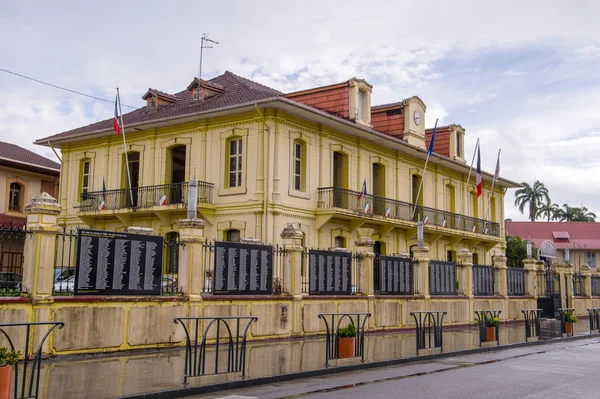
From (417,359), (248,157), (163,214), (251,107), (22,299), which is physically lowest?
(417,359)

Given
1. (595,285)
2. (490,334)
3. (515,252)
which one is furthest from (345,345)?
(515,252)

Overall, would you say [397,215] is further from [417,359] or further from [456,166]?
[417,359]

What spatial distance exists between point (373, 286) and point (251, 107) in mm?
8933

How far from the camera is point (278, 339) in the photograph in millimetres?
17219

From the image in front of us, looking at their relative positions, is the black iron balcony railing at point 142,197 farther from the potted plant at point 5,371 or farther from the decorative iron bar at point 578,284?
the decorative iron bar at point 578,284

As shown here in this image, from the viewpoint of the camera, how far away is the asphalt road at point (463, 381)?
9812mm

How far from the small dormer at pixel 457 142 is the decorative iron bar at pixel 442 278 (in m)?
13.7

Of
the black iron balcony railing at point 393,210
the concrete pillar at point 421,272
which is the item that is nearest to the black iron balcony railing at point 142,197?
the black iron balcony railing at point 393,210

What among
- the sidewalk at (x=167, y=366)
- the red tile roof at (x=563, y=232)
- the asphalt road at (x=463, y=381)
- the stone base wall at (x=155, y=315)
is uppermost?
the red tile roof at (x=563, y=232)

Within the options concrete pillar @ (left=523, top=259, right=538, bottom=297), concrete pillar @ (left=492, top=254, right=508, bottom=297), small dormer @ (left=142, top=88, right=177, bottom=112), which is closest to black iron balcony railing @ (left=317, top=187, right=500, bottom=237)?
concrete pillar @ (left=492, top=254, right=508, bottom=297)

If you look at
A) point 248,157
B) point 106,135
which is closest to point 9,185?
point 106,135

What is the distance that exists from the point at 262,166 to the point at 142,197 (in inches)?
241

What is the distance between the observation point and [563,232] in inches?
2771

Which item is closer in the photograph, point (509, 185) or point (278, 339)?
point (278, 339)
